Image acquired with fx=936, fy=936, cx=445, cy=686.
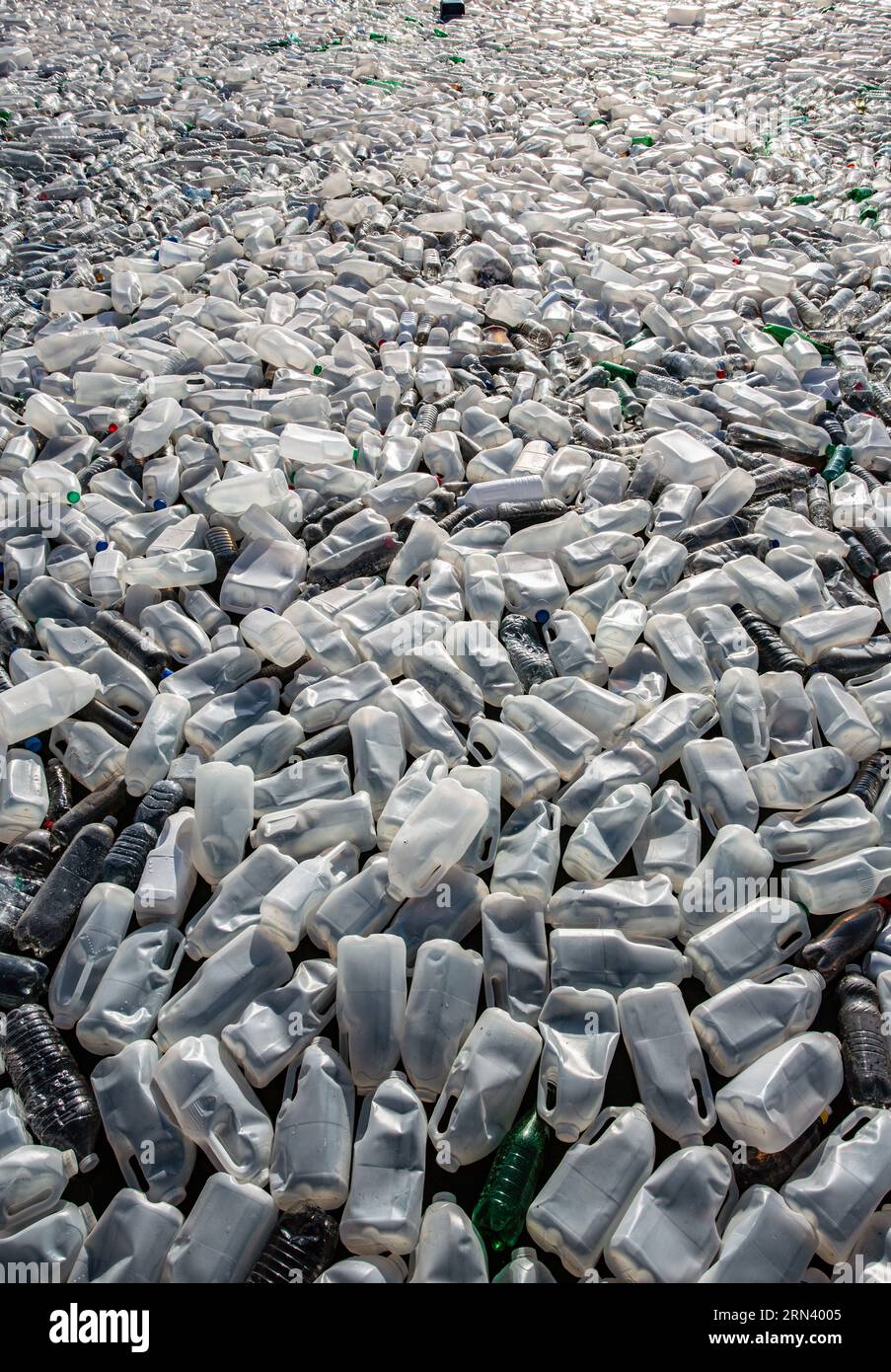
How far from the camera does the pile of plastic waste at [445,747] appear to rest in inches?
71.6

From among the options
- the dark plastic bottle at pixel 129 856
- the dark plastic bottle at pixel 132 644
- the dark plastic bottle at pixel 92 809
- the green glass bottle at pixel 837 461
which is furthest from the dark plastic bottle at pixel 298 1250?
the green glass bottle at pixel 837 461

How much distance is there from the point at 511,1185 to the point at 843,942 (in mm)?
932

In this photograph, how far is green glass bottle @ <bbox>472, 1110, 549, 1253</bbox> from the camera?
5.79 ft

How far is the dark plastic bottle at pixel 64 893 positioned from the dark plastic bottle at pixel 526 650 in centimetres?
123

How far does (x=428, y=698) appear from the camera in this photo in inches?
105

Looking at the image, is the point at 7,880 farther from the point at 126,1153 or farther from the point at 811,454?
the point at 811,454

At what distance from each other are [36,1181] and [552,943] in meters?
1.14

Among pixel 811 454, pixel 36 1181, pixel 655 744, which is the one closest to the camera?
pixel 36 1181

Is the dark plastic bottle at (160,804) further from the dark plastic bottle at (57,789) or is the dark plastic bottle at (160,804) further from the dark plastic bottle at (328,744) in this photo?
the dark plastic bottle at (328,744)

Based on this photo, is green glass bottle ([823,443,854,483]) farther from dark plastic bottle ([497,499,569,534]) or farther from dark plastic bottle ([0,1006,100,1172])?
dark plastic bottle ([0,1006,100,1172])

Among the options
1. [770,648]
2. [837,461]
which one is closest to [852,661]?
[770,648]

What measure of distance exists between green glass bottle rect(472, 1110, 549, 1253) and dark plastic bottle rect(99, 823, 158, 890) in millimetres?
1094
